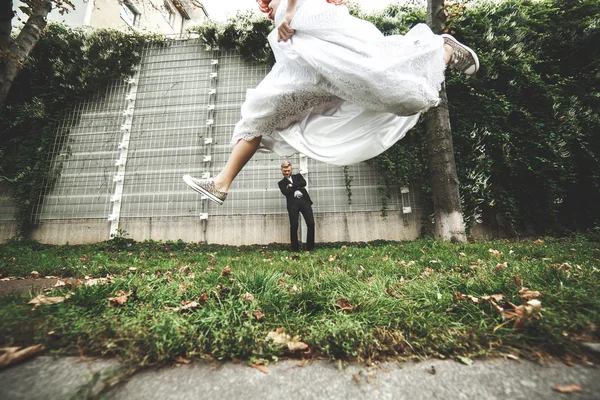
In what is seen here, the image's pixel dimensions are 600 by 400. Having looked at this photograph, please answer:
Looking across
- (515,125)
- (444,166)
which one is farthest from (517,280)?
(515,125)

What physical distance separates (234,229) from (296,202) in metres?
1.79

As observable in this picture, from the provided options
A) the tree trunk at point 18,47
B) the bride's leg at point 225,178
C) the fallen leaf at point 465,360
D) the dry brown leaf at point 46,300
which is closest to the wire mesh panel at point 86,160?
the tree trunk at point 18,47

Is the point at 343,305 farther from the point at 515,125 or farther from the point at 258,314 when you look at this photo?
the point at 515,125

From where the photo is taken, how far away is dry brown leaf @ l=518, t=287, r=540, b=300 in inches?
53.3

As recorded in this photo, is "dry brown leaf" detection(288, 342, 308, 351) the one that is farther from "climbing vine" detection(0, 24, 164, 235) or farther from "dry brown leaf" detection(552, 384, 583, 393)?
"climbing vine" detection(0, 24, 164, 235)

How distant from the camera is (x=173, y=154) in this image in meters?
7.12

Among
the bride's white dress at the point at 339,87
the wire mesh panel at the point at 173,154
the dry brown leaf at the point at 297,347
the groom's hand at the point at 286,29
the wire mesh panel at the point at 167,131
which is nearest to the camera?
the dry brown leaf at the point at 297,347

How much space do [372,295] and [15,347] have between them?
148 cm

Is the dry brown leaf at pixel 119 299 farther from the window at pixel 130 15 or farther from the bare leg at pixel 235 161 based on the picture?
the window at pixel 130 15

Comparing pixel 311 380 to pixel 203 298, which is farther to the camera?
pixel 203 298

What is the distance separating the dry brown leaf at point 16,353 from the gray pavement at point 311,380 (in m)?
0.02

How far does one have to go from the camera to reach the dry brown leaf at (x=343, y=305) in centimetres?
140

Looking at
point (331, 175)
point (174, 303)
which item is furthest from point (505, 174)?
point (174, 303)

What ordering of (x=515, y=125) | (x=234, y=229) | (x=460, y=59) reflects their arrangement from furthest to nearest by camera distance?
1. (x=234, y=229)
2. (x=515, y=125)
3. (x=460, y=59)
